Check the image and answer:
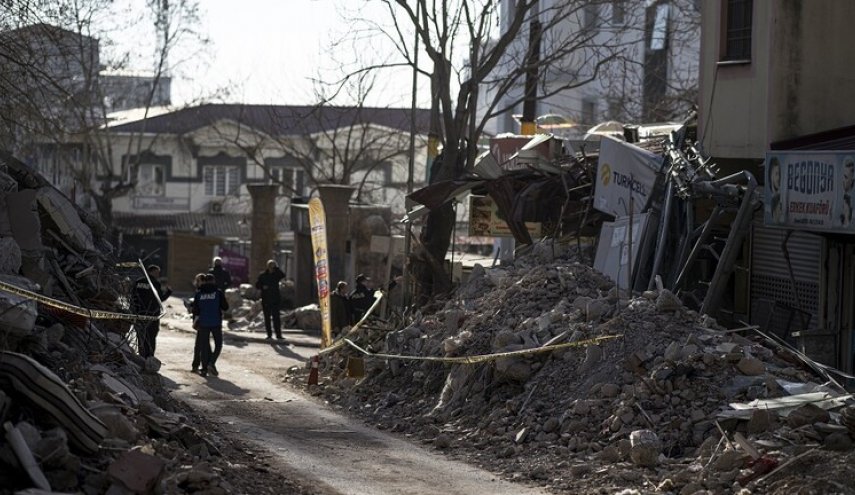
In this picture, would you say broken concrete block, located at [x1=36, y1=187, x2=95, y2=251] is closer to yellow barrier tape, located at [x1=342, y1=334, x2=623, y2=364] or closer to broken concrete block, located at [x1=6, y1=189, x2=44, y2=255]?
broken concrete block, located at [x1=6, y1=189, x2=44, y2=255]

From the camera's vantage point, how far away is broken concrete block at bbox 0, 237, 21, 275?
11758mm

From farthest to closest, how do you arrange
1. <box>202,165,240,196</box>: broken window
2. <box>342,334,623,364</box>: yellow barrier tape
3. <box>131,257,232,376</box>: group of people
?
<box>202,165,240,196</box>: broken window
<box>131,257,232,376</box>: group of people
<box>342,334,623,364</box>: yellow barrier tape

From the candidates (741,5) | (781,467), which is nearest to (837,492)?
(781,467)

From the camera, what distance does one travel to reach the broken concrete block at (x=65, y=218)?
544 inches

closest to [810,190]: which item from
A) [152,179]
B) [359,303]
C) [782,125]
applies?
[782,125]

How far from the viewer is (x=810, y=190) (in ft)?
48.8

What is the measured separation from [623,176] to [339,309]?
8.40 metres

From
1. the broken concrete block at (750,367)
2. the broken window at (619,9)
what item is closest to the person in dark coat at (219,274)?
the broken window at (619,9)

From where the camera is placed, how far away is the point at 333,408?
55.1 feet

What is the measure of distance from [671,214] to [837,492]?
7.34 metres

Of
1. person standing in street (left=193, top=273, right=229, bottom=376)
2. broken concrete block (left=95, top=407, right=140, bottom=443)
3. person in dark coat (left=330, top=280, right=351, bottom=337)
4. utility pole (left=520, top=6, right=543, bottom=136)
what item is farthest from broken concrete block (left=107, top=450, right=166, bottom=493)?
utility pole (left=520, top=6, right=543, bottom=136)

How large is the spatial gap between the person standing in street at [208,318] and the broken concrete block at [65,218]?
5302mm

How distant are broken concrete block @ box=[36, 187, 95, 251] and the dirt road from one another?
258 centimetres

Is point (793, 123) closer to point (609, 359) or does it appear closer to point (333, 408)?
point (609, 359)
